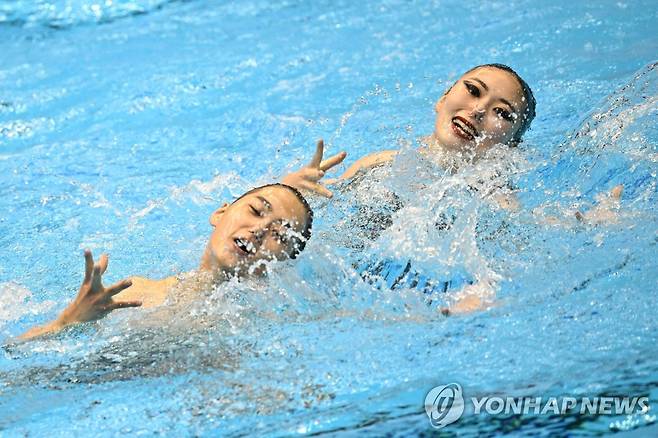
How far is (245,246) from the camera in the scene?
2.90m

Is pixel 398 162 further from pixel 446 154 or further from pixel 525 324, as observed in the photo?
pixel 525 324

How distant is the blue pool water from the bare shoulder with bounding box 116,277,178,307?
11 centimetres

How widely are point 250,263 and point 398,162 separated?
971mm

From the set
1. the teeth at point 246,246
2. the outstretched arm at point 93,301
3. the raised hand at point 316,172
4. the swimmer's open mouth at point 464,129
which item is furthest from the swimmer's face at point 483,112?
the outstretched arm at point 93,301

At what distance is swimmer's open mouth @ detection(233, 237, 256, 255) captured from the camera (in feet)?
9.47

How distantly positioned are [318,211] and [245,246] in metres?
0.82

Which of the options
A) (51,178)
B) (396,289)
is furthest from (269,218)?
(51,178)

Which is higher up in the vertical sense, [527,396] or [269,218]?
[269,218]

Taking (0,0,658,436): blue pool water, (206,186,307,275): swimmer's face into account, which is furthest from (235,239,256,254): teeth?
(0,0,658,436): blue pool water

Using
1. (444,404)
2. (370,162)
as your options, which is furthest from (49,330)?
(370,162)

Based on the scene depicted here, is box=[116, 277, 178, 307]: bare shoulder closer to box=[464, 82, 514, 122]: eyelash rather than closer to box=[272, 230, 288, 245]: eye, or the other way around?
box=[272, 230, 288, 245]: eye

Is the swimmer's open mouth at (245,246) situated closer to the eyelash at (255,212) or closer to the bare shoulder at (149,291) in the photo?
the eyelash at (255,212)

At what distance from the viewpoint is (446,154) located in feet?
11.6

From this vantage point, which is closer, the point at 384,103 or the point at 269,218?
the point at 269,218
